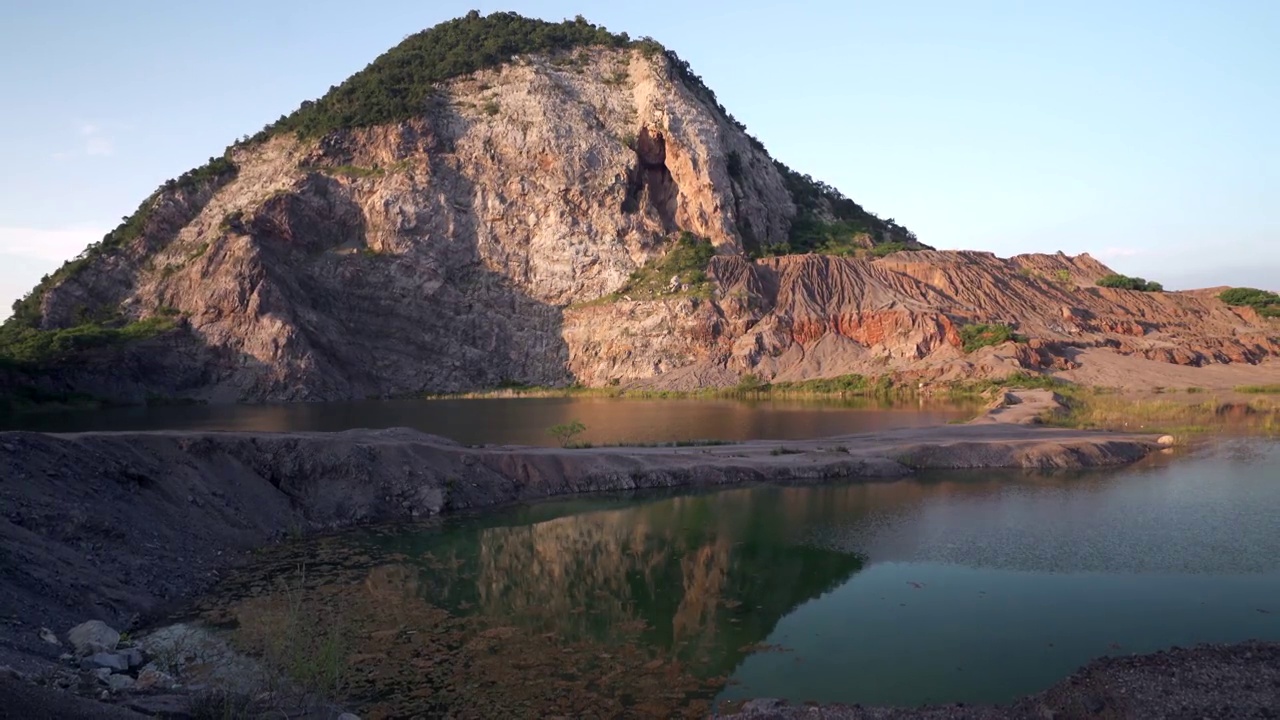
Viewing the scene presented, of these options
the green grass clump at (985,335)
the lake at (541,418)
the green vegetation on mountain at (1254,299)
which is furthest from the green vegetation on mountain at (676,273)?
the green vegetation on mountain at (1254,299)

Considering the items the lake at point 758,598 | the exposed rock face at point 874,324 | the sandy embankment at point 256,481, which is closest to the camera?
the lake at point 758,598

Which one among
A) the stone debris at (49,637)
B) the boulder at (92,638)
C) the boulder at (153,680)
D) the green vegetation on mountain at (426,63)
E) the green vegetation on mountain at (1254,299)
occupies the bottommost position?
the boulder at (153,680)

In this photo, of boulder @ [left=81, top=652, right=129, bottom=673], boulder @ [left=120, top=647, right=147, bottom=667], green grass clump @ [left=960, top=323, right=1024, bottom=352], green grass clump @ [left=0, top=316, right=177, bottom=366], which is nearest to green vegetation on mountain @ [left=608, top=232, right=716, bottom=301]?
green grass clump @ [left=960, top=323, right=1024, bottom=352]

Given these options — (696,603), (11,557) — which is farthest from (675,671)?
(11,557)

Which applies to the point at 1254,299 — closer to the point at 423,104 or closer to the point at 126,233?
the point at 423,104

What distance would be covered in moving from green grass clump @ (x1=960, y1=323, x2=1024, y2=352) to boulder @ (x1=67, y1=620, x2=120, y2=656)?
67.8 meters

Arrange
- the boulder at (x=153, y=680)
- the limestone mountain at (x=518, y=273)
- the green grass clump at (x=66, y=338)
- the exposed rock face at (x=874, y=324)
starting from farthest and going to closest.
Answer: the exposed rock face at (x=874, y=324), the limestone mountain at (x=518, y=273), the green grass clump at (x=66, y=338), the boulder at (x=153, y=680)

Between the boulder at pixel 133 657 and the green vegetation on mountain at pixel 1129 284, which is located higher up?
the green vegetation on mountain at pixel 1129 284

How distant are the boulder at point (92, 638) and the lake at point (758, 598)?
78.7 inches

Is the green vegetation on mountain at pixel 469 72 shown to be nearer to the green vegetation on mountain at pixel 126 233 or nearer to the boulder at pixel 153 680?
the green vegetation on mountain at pixel 126 233

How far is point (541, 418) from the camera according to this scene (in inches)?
1997

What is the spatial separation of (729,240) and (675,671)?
2976 inches

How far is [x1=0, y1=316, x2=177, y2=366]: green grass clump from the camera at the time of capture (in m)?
62.0

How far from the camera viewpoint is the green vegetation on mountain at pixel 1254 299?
85.4 metres
